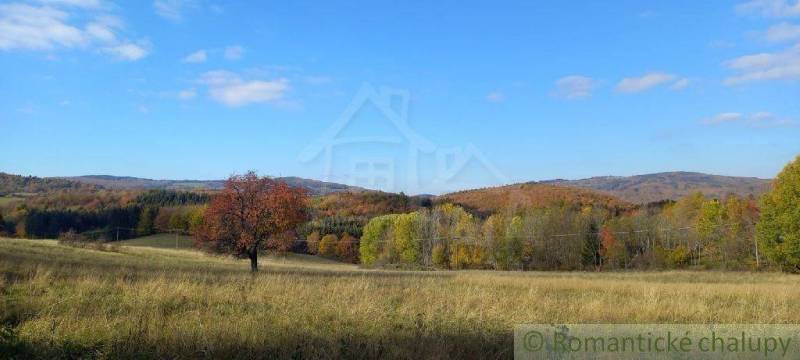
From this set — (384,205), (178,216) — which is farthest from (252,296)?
(384,205)

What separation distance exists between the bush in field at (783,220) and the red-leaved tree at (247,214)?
46690mm

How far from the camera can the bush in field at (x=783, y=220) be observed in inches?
1998

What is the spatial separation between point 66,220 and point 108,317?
4825 inches

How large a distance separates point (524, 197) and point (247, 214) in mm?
Result: 102851

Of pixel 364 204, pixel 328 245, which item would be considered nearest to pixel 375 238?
pixel 328 245

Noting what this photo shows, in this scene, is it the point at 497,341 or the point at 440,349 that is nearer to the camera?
the point at 440,349

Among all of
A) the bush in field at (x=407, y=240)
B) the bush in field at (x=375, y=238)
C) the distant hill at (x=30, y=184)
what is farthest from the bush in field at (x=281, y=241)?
the distant hill at (x=30, y=184)

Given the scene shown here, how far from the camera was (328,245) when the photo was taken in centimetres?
11531

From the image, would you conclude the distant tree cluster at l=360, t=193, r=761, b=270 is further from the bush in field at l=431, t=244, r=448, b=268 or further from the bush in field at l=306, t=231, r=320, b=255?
the bush in field at l=306, t=231, r=320, b=255

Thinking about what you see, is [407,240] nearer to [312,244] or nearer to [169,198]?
[312,244]

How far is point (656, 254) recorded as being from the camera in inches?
3024

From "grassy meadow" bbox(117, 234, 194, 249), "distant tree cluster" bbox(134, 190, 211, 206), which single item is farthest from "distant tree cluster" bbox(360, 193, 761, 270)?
"distant tree cluster" bbox(134, 190, 211, 206)

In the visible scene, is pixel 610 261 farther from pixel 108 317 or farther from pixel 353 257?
pixel 108 317

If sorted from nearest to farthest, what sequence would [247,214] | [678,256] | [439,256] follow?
[247,214] → [678,256] → [439,256]
